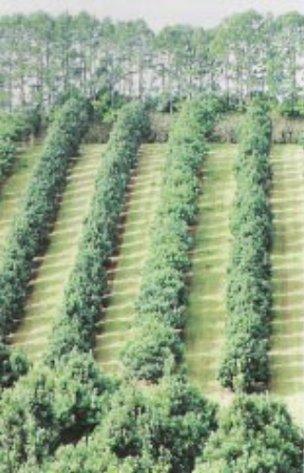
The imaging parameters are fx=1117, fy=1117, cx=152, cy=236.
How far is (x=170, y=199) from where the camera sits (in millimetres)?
100062

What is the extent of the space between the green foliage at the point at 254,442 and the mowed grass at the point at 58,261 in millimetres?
29986

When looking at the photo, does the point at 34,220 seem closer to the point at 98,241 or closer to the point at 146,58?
the point at 98,241

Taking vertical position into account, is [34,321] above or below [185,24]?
below

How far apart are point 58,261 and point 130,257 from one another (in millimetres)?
6434

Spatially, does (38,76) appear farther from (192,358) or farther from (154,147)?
(192,358)

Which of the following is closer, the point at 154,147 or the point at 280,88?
the point at 154,147

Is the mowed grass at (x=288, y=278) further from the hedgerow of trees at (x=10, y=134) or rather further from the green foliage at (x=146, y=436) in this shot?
the hedgerow of trees at (x=10, y=134)

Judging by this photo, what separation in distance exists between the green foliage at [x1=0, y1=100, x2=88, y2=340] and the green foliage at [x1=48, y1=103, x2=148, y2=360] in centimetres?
467

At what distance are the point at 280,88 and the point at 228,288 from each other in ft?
204

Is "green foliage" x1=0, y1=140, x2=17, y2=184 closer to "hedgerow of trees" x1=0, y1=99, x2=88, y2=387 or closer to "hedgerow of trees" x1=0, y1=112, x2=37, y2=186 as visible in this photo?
"hedgerow of trees" x1=0, y1=112, x2=37, y2=186

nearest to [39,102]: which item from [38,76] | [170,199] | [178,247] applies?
[38,76]

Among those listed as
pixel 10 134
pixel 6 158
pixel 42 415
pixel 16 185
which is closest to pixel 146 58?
pixel 10 134

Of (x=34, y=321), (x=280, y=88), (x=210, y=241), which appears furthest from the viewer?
(x=280, y=88)

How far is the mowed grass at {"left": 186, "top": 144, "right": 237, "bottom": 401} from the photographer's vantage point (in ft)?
263
